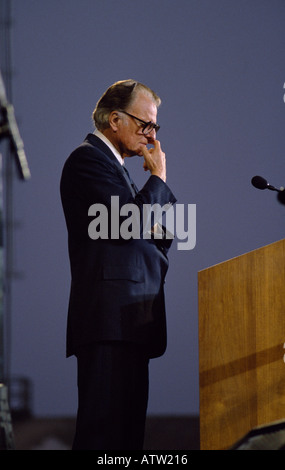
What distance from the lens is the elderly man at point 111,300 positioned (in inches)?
59.4

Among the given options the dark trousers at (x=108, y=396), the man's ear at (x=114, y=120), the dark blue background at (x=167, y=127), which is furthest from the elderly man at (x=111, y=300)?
the dark blue background at (x=167, y=127)

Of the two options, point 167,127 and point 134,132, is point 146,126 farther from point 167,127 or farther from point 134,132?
point 167,127

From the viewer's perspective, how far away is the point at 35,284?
2.81 m

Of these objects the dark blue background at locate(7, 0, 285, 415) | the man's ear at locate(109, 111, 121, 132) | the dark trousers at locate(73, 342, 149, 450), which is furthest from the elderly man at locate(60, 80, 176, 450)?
the dark blue background at locate(7, 0, 285, 415)

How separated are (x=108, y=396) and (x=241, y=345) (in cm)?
39

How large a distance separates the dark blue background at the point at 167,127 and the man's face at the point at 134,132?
1.00 meters

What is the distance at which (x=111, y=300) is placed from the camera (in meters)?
1.54

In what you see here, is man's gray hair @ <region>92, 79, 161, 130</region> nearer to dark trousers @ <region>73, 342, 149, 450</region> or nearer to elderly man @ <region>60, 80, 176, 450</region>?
elderly man @ <region>60, 80, 176, 450</region>

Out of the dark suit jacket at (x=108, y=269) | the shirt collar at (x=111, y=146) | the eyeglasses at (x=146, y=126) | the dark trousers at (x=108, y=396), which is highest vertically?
the eyeglasses at (x=146, y=126)

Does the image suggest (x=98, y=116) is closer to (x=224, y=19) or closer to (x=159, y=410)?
(x=224, y=19)

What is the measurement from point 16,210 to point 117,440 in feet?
5.43

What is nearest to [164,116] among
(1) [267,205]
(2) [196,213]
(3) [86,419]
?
(2) [196,213]

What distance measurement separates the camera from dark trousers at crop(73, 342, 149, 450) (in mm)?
1501

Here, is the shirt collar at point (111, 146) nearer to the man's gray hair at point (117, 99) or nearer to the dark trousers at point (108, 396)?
the man's gray hair at point (117, 99)
